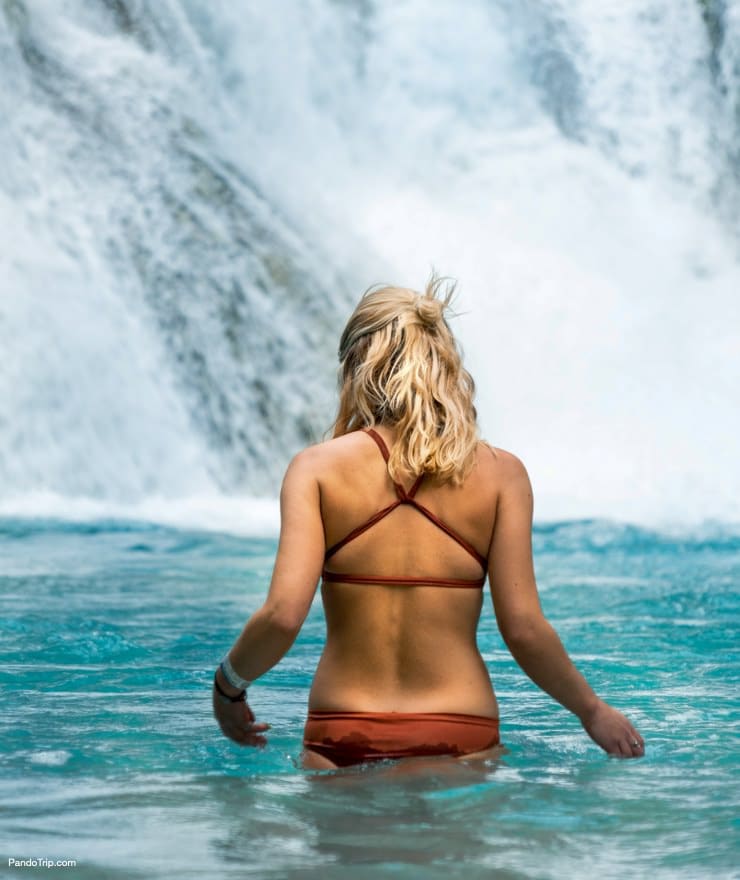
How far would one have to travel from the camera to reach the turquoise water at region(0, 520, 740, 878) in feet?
10.2

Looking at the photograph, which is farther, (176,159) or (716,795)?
(176,159)

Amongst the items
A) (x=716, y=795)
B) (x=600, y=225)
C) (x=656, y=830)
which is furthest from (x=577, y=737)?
(x=600, y=225)

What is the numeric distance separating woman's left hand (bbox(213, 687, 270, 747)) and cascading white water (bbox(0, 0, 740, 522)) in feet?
31.7

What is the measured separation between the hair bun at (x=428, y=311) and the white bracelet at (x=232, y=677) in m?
0.93

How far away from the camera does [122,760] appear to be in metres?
4.16

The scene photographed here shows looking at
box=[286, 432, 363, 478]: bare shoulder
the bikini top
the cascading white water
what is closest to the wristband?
the bikini top

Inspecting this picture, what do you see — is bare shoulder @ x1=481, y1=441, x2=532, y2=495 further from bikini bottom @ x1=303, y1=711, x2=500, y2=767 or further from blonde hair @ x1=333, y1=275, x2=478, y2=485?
bikini bottom @ x1=303, y1=711, x2=500, y2=767

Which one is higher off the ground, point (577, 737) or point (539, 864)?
point (577, 737)

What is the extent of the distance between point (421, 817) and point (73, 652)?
10.4ft

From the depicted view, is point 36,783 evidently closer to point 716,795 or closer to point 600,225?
point 716,795

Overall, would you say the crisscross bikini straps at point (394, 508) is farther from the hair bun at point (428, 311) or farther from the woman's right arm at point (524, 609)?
the hair bun at point (428, 311)

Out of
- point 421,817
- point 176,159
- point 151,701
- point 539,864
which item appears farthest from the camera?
point 176,159

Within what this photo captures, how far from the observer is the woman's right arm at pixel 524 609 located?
11.7ft

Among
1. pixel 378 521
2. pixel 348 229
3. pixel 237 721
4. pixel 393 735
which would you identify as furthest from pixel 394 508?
pixel 348 229
